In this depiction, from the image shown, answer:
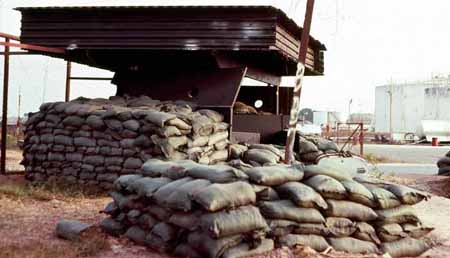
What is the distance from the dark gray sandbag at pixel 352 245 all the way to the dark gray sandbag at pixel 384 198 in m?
0.50

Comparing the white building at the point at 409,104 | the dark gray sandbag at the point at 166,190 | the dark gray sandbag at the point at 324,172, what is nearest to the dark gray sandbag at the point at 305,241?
the dark gray sandbag at the point at 324,172

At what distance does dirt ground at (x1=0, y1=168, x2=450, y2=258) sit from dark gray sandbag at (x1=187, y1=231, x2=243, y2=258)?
0.45 meters

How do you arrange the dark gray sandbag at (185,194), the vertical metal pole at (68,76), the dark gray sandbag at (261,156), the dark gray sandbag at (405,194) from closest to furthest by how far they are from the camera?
the dark gray sandbag at (185,194)
the dark gray sandbag at (405,194)
the dark gray sandbag at (261,156)
the vertical metal pole at (68,76)

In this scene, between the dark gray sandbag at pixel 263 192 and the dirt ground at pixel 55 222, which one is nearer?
the dirt ground at pixel 55 222

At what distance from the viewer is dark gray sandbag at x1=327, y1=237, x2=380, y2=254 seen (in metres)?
5.49

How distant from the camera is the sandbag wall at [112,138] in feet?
28.1

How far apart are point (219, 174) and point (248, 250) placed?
0.85 meters

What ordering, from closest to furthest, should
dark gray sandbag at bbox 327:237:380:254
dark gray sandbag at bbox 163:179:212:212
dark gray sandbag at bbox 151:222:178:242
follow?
1. dark gray sandbag at bbox 163:179:212:212
2. dark gray sandbag at bbox 151:222:178:242
3. dark gray sandbag at bbox 327:237:380:254

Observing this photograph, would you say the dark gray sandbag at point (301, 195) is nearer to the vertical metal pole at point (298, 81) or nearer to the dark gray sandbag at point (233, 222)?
the dark gray sandbag at point (233, 222)

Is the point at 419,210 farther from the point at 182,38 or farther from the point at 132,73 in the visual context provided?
the point at 132,73

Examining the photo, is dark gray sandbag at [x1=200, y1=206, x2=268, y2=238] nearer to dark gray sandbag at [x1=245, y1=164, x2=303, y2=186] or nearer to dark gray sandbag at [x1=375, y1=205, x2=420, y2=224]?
dark gray sandbag at [x1=245, y1=164, x2=303, y2=186]

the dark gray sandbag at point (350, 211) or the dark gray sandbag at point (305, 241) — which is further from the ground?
the dark gray sandbag at point (350, 211)

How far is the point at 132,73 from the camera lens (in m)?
11.9

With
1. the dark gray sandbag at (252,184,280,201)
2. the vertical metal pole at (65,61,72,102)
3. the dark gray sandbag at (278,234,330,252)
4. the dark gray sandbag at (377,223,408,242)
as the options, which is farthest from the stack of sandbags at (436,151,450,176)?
the dark gray sandbag at (252,184,280,201)
